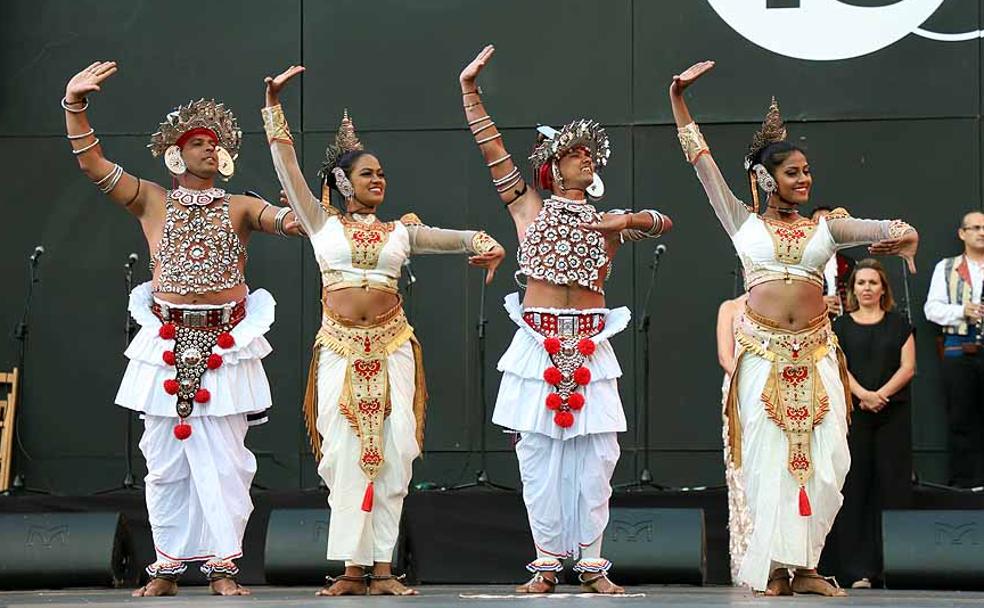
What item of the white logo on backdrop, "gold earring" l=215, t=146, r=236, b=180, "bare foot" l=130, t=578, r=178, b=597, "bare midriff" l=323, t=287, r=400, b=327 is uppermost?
the white logo on backdrop

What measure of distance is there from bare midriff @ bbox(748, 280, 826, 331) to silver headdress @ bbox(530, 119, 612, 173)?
2.80 ft

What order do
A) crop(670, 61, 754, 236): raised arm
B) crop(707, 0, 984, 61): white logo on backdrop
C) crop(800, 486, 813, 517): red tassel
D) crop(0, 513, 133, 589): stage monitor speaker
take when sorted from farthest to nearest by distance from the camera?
crop(707, 0, 984, 61): white logo on backdrop → crop(0, 513, 133, 589): stage monitor speaker → crop(670, 61, 754, 236): raised arm → crop(800, 486, 813, 517): red tassel

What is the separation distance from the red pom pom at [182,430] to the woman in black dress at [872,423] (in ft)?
9.92

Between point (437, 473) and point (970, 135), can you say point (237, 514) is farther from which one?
point (970, 135)

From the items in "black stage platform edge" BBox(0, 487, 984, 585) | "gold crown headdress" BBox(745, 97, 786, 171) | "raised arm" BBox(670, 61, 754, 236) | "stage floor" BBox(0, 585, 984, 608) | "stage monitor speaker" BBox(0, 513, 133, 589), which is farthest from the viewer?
"black stage platform edge" BBox(0, 487, 984, 585)

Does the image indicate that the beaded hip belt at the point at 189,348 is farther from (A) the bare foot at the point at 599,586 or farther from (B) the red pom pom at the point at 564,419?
(A) the bare foot at the point at 599,586

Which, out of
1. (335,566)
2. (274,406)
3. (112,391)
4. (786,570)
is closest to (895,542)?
(786,570)

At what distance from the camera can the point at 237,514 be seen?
7.05m

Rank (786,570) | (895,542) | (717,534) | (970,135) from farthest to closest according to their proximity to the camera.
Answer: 1. (970,135)
2. (717,534)
3. (895,542)
4. (786,570)

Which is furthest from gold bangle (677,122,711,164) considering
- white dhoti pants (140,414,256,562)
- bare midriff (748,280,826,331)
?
white dhoti pants (140,414,256,562)

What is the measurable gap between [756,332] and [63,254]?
462 centimetres

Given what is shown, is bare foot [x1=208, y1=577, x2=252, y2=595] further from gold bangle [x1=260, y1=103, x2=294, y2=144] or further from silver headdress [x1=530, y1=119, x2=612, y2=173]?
silver headdress [x1=530, y1=119, x2=612, y2=173]

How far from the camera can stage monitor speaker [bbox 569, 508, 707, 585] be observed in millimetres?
7637

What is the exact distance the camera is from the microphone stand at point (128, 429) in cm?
917
